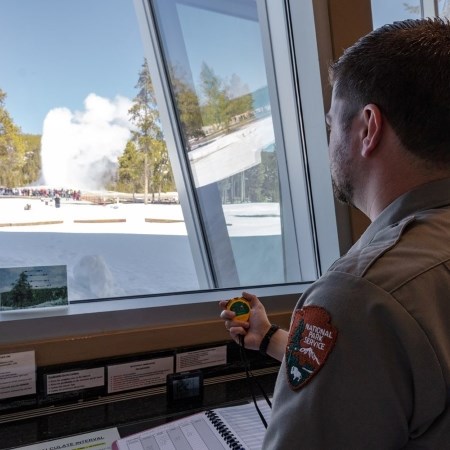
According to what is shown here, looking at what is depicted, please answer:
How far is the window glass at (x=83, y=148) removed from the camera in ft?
6.98

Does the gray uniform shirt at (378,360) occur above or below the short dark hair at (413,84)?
below

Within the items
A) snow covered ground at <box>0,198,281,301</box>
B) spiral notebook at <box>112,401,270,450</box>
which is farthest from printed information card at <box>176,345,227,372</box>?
snow covered ground at <box>0,198,281,301</box>

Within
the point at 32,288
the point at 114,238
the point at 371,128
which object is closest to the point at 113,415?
the point at 32,288

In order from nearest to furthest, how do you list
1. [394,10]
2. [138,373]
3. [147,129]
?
[138,373] < [394,10] < [147,129]

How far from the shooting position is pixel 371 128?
789 mm

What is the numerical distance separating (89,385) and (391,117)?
1020 millimetres

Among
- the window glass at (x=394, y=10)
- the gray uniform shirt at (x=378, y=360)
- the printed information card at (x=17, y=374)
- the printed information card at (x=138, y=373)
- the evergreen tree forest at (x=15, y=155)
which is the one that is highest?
the window glass at (x=394, y=10)

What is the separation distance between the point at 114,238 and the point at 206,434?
5.00 ft

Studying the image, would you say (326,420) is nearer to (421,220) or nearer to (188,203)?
(421,220)

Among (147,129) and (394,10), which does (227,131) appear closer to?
(147,129)

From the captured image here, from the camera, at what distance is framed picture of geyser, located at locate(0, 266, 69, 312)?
1270mm

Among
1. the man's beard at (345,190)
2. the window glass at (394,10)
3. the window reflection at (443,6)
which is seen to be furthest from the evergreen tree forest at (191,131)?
the man's beard at (345,190)

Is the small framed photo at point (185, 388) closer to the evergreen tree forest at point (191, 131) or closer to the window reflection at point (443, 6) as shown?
the evergreen tree forest at point (191, 131)

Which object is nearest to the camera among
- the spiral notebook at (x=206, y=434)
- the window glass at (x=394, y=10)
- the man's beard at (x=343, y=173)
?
the man's beard at (x=343, y=173)
